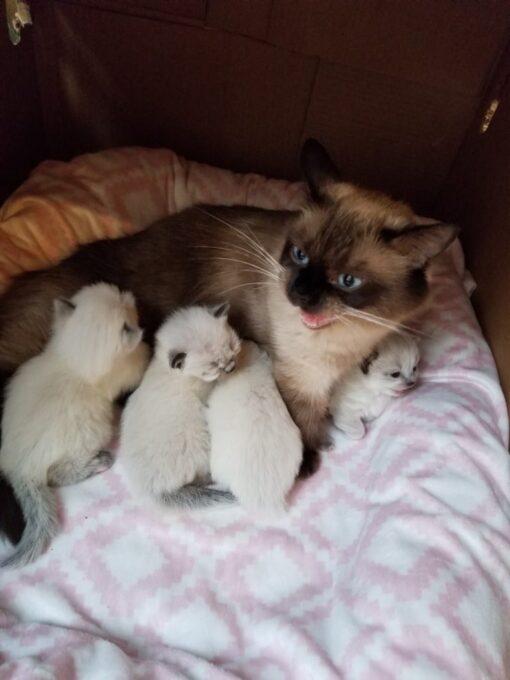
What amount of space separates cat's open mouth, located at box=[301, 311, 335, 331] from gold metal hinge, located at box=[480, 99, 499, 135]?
3.20 feet

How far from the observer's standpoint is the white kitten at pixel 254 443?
4.09 feet

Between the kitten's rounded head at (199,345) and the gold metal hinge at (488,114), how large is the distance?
1.05 m

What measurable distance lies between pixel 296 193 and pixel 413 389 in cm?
75

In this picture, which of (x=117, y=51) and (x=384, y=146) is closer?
(x=117, y=51)

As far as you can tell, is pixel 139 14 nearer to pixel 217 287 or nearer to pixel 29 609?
pixel 217 287

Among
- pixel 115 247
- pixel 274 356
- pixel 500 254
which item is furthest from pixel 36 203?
pixel 500 254

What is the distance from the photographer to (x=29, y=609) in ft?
3.80

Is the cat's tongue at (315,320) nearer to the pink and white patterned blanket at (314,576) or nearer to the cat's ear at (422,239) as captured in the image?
the cat's ear at (422,239)

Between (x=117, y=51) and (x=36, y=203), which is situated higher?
(x=117, y=51)

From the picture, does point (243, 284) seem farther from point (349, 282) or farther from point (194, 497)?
point (194, 497)

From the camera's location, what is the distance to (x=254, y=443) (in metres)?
1.25

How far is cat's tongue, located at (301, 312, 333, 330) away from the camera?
3.83ft

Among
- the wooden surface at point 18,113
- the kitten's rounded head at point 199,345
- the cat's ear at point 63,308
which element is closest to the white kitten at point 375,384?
the kitten's rounded head at point 199,345

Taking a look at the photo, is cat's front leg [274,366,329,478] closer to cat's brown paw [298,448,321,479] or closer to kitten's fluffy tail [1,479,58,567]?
cat's brown paw [298,448,321,479]
